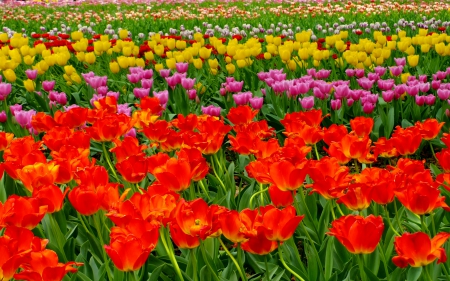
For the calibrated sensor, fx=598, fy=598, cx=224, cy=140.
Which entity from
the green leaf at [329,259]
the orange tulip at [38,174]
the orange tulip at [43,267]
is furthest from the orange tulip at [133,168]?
the green leaf at [329,259]

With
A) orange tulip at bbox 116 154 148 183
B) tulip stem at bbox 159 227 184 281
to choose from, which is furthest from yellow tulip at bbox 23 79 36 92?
tulip stem at bbox 159 227 184 281

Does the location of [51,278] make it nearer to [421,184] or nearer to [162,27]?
[421,184]

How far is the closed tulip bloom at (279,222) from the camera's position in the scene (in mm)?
1851

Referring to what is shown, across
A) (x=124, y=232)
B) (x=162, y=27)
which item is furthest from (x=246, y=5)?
(x=124, y=232)

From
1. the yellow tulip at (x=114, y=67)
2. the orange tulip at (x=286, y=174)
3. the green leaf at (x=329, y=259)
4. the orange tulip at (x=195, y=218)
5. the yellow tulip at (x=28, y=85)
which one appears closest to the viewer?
the orange tulip at (x=195, y=218)

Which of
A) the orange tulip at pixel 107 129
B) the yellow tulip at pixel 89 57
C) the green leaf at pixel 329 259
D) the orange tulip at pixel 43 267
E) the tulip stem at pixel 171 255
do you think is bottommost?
the yellow tulip at pixel 89 57

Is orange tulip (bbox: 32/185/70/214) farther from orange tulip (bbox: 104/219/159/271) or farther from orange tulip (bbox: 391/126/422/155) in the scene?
orange tulip (bbox: 391/126/422/155)

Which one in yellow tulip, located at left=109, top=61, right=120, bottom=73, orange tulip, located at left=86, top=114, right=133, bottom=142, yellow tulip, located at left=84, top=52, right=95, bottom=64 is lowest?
yellow tulip, located at left=109, top=61, right=120, bottom=73

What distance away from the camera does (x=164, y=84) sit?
6.15 meters

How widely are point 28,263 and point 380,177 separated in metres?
1.21

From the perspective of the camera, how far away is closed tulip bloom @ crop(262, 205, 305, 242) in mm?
1851

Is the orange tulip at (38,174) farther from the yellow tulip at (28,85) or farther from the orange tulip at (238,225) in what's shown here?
the yellow tulip at (28,85)

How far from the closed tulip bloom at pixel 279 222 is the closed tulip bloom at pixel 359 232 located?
13 centimetres

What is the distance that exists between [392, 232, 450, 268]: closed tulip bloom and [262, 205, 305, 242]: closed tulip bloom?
319 mm
